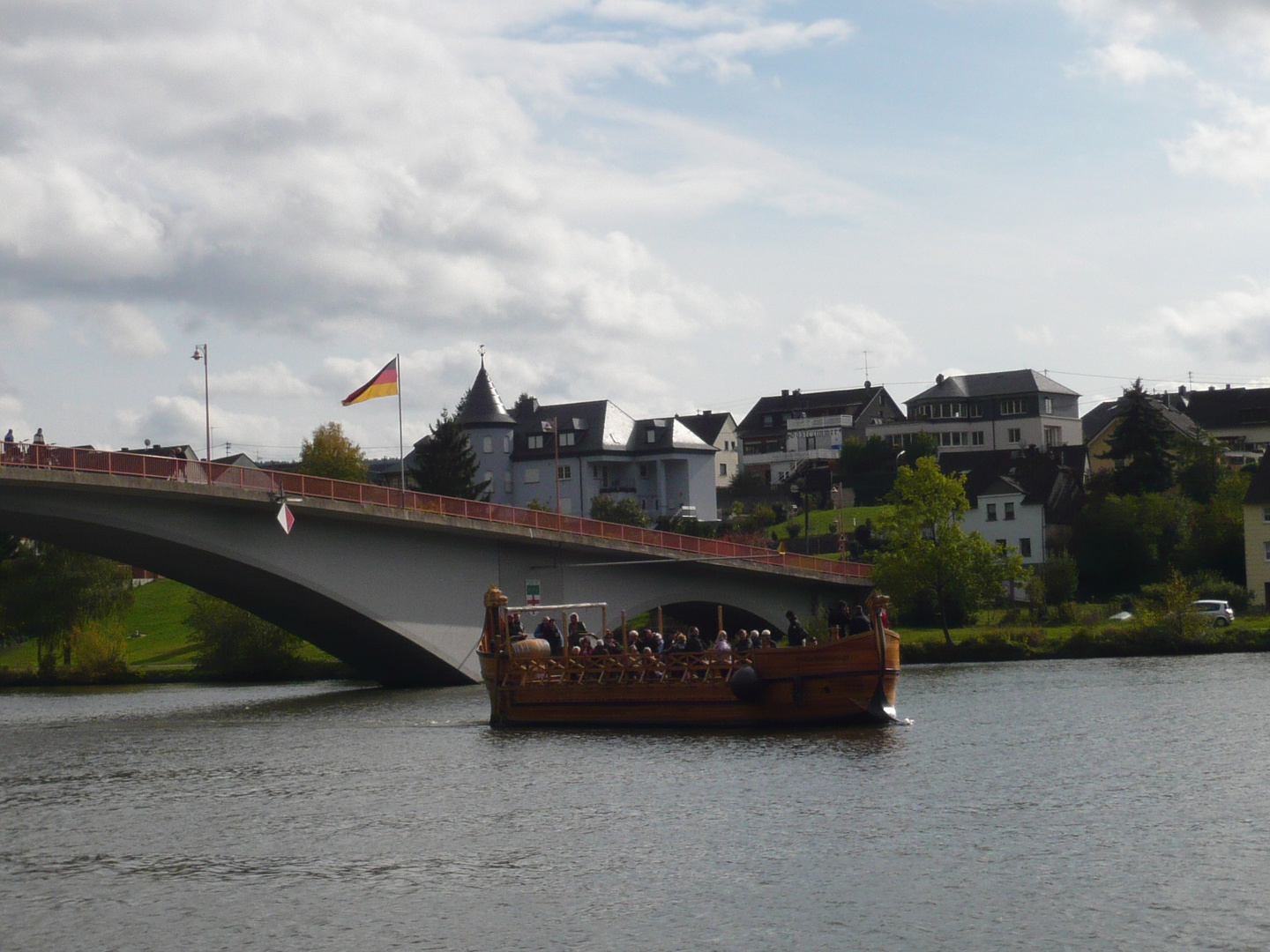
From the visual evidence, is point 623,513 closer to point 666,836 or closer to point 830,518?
point 830,518

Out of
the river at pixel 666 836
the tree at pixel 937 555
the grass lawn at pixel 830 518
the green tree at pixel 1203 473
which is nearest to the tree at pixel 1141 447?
the green tree at pixel 1203 473

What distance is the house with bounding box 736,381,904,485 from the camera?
15050 cm

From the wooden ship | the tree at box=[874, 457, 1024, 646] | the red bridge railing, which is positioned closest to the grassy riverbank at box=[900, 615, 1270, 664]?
the tree at box=[874, 457, 1024, 646]

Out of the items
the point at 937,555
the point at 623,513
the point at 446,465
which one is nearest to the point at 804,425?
the point at 623,513

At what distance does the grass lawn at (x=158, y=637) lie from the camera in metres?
81.6

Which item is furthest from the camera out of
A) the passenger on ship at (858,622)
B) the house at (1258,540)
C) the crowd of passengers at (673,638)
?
the house at (1258,540)

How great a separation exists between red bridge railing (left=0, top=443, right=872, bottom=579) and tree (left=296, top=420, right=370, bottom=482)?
52.9m

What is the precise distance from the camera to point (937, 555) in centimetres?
6781

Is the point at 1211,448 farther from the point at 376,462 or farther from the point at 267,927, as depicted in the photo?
the point at 376,462

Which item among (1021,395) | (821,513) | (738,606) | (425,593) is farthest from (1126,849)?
(1021,395)

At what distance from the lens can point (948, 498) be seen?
69.5m

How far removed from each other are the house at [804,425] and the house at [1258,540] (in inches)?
2655

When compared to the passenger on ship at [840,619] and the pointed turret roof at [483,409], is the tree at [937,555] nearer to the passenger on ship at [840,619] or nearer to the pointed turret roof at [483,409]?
the passenger on ship at [840,619]

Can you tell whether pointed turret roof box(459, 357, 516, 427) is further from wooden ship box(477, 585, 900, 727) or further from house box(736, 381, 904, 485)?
wooden ship box(477, 585, 900, 727)
